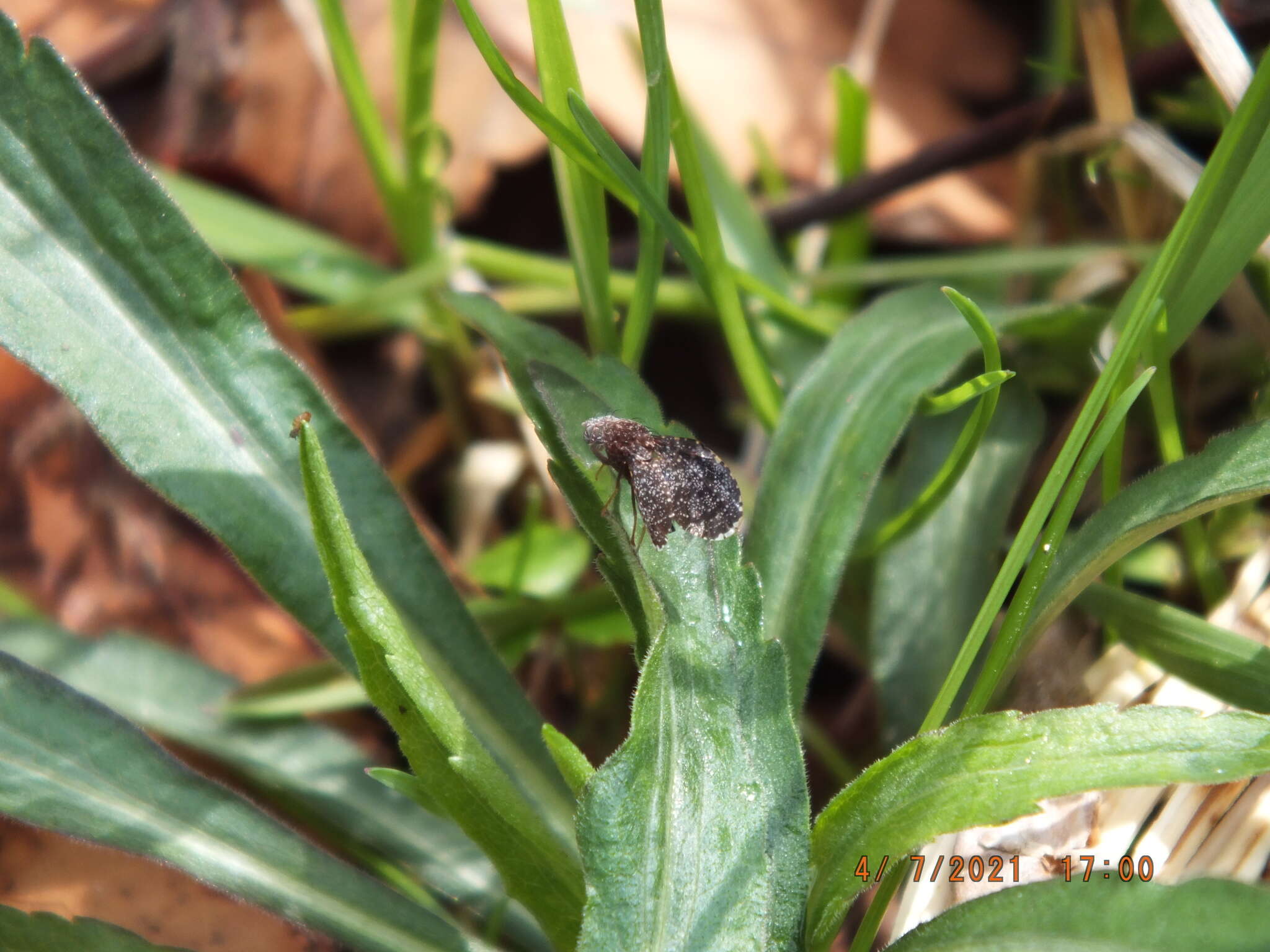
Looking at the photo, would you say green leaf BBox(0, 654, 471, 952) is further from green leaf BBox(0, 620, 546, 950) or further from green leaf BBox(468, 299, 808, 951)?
green leaf BBox(468, 299, 808, 951)

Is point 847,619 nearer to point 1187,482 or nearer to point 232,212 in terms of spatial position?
point 1187,482

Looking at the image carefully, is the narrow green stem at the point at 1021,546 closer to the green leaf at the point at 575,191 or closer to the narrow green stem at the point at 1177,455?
the narrow green stem at the point at 1177,455

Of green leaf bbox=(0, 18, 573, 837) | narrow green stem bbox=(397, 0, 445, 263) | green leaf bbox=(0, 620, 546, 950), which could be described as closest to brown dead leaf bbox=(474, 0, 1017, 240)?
narrow green stem bbox=(397, 0, 445, 263)

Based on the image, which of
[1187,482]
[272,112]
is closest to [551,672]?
[1187,482]

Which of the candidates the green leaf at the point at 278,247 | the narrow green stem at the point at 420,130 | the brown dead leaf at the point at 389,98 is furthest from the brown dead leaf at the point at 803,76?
the green leaf at the point at 278,247
